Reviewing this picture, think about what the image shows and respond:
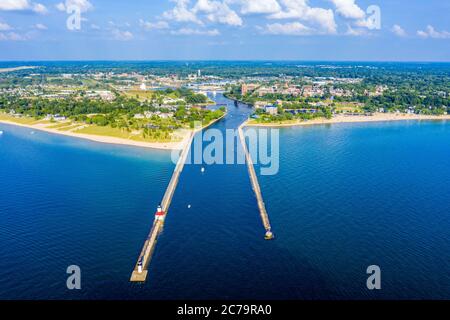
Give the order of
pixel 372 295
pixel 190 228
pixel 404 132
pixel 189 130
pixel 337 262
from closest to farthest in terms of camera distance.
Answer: pixel 372 295 < pixel 337 262 < pixel 190 228 < pixel 189 130 < pixel 404 132

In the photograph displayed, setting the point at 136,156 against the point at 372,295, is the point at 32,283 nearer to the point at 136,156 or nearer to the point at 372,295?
the point at 372,295

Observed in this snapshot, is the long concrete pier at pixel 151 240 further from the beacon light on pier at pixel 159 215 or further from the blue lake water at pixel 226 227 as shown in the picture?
the blue lake water at pixel 226 227

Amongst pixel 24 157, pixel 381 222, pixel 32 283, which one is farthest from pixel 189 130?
pixel 32 283

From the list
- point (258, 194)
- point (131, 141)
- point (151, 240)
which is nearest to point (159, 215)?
point (151, 240)

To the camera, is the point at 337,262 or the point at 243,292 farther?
the point at 337,262

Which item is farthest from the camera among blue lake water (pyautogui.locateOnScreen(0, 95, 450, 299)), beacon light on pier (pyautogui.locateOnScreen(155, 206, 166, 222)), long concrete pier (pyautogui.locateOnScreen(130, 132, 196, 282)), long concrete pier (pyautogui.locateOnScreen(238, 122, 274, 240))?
beacon light on pier (pyautogui.locateOnScreen(155, 206, 166, 222))

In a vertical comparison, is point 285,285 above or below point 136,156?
below

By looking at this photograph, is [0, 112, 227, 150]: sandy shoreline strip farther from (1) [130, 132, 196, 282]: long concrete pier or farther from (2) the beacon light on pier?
(2) the beacon light on pier

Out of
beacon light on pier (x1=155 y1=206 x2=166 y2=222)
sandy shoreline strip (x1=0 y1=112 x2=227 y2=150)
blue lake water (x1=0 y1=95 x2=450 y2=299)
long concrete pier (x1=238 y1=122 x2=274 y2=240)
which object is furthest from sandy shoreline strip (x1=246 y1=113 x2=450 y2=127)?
beacon light on pier (x1=155 y1=206 x2=166 y2=222)
